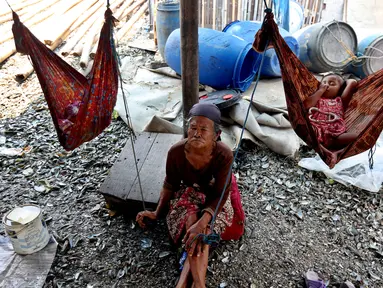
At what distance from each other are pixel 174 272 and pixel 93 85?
1.28 metres

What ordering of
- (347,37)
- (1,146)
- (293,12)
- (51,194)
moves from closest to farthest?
(51,194), (1,146), (347,37), (293,12)

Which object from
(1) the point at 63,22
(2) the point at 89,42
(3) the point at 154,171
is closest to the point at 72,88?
(3) the point at 154,171

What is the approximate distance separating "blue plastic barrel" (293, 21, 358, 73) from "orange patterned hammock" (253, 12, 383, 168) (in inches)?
92.6

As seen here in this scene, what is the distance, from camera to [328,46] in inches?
185

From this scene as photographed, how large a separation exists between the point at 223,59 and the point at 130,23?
151 inches

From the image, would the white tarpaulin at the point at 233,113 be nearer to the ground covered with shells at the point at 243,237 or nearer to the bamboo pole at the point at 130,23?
the ground covered with shells at the point at 243,237

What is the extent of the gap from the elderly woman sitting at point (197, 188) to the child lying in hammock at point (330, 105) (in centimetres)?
86

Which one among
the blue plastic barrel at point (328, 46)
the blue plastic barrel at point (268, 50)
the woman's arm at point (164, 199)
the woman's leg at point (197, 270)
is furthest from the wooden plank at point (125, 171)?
the blue plastic barrel at point (328, 46)

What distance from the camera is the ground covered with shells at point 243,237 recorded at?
215 centimetres

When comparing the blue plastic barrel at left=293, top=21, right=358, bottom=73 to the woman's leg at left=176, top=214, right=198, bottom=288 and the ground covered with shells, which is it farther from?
the woman's leg at left=176, top=214, right=198, bottom=288

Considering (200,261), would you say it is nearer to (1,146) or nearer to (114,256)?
(114,256)

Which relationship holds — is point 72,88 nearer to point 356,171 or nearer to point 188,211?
point 188,211

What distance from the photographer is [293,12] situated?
5.74 m

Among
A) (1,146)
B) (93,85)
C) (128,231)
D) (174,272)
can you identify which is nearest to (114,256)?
(128,231)
